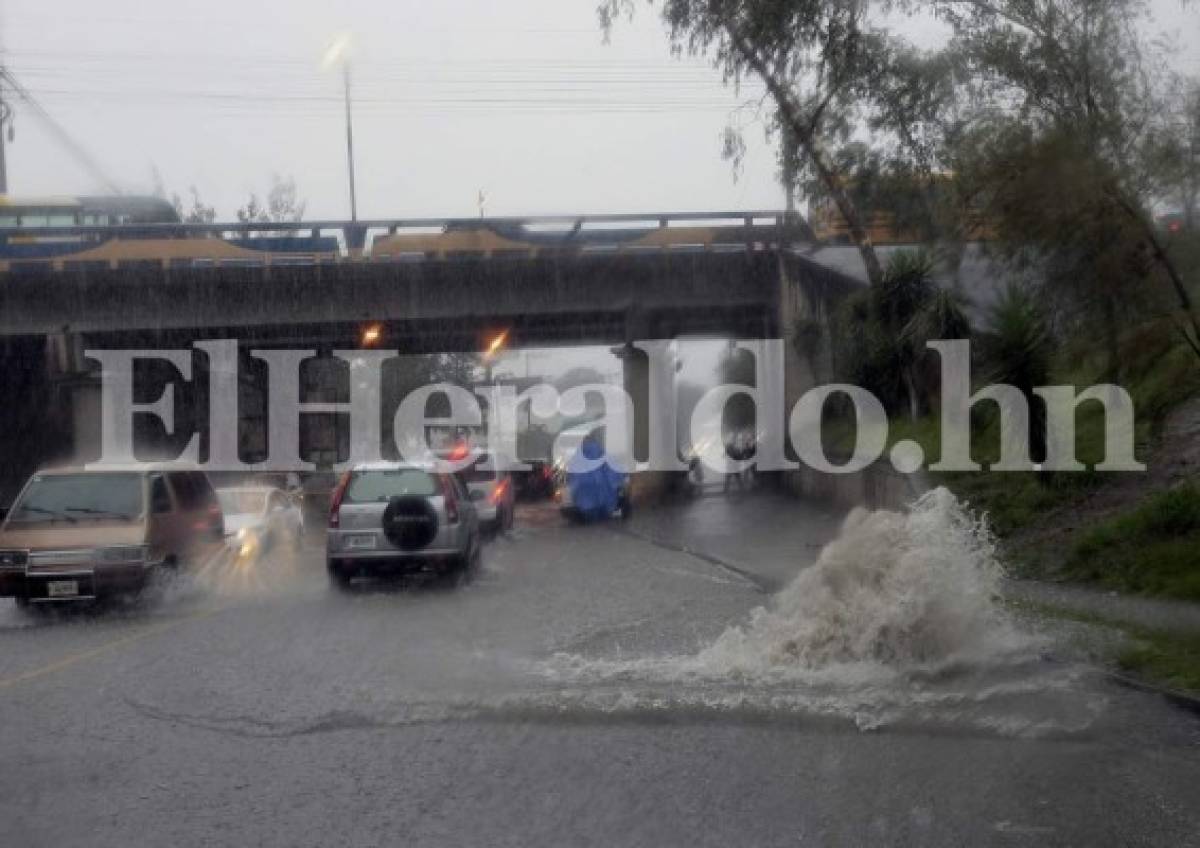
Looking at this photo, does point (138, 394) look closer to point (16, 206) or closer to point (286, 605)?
point (16, 206)

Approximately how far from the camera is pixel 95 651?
1227cm

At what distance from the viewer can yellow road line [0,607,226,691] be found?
10797 millimetres

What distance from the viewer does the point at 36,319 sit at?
1364 inches

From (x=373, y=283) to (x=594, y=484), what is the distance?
932 cm

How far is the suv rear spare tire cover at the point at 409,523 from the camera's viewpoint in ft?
56.3

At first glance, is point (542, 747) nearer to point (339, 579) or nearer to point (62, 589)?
point (62, 589)

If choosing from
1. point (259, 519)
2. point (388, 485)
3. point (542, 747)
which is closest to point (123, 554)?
point (388, 485)

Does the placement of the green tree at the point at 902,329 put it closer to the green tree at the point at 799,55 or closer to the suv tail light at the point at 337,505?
the green tree at the point at 799,55

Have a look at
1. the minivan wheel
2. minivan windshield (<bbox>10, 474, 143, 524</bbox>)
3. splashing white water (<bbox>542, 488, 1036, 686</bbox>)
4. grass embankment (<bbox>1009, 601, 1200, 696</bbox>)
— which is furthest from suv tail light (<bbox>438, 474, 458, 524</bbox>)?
grass embankment (<bbox>1009, 601, 1200, 696</bbox>)

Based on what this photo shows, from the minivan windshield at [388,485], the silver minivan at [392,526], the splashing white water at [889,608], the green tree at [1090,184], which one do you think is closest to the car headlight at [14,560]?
the silver minivan at [392,526]

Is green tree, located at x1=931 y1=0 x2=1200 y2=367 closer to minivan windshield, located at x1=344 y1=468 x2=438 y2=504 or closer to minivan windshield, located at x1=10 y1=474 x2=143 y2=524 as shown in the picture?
minivan windshield, located at x1=344 y1=468 x2=438 y2=504

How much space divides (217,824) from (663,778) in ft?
7.30

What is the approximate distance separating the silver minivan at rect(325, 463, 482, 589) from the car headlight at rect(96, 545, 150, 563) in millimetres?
2488

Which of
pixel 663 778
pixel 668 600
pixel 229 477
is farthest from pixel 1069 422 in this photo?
pixel 229 477
